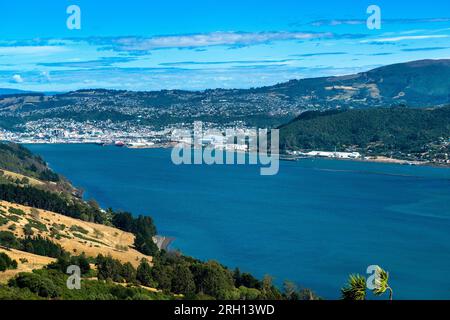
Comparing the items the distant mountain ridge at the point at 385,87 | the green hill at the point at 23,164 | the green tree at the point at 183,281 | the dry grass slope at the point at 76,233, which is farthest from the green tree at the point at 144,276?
the distant mountain ridge at the point at 385,87

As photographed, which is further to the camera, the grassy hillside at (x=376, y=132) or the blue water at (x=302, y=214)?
the grassy hillside at (x=376, y=132)

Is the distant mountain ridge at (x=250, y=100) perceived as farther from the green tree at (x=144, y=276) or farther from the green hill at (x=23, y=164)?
the green tree at (x=144, y=276)

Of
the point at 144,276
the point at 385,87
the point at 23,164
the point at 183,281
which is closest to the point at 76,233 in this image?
the point at 144,276

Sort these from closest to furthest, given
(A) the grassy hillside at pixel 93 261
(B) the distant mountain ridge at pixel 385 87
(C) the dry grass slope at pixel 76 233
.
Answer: (A) the grassy hillside at pixel 93 261 < (C) the dry grass slope at pixel 76 233 < (B) the distant mountain ridge at pixel 385 87

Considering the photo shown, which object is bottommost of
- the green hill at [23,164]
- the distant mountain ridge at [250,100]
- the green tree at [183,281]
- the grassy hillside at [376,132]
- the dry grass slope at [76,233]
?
the green tree at [183,281]

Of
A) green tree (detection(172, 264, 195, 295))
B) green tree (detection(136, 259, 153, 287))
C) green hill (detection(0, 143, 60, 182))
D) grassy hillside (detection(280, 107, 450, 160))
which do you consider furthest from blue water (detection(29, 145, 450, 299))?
grassy hillside (detection(280, 107, 450, 160))
